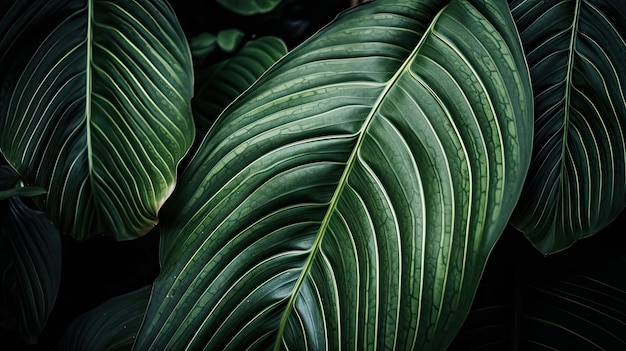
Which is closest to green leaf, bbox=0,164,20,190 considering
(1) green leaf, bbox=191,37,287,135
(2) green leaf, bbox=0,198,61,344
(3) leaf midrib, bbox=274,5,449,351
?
(2) green leaf, bbox=0,198,61,344

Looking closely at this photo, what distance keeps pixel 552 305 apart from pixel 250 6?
694 millimetres

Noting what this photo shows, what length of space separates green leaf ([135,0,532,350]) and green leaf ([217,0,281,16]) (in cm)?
43

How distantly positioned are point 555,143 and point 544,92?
67mm

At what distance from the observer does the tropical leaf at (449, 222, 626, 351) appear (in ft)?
2.19

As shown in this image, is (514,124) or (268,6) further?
(268,6)

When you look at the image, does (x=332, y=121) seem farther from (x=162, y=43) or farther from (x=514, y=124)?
(x=162, y=43)

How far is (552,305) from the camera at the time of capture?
0.70m

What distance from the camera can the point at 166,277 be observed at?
1.66 feet

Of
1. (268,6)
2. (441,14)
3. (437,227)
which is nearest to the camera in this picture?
(437,227)

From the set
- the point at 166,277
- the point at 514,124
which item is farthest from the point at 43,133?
the point at 514,124

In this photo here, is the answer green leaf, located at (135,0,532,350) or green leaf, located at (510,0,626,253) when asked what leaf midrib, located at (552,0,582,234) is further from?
green leaf, located at (135,0,532,350)

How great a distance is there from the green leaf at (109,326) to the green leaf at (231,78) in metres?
0.28

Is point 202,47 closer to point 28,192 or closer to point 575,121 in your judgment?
point 28,192

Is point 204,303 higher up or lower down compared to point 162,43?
lower down
